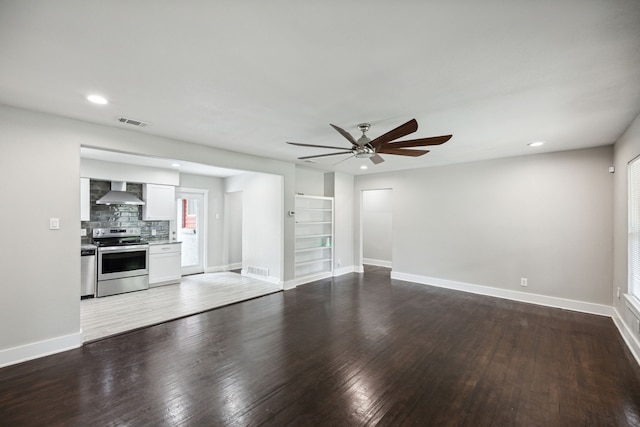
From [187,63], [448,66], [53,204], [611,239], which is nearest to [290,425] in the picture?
[187,63]

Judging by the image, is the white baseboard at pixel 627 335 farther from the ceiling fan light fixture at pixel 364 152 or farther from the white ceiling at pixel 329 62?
the ceiling fan light fixture at pixel 364 152

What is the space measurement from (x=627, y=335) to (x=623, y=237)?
1.24 metres

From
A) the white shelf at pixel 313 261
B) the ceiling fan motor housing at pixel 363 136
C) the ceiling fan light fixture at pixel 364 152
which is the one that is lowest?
the white shelf at pixel 313 261

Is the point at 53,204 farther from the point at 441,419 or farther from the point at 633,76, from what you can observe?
the point at 633,76

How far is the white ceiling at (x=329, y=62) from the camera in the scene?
151cm

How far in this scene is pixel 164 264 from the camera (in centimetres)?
587

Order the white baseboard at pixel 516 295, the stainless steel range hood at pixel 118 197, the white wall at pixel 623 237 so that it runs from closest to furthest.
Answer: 1. the white wall at pixel 623 237
2. the white baseboard at pixel 516 295
3. the stainless steel range hood at pixel 118 197

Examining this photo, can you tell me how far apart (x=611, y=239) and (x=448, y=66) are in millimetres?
4386

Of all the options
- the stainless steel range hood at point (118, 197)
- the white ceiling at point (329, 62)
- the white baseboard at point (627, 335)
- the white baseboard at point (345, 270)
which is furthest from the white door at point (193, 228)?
the white baseboard at point (627, 335)

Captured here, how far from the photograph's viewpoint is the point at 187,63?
6.65ft

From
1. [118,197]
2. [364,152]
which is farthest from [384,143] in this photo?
[118,197]

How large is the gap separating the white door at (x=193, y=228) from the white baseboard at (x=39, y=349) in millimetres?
3890

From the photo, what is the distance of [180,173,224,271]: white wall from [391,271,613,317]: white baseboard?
4669mm

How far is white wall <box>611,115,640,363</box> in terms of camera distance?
122 inches
